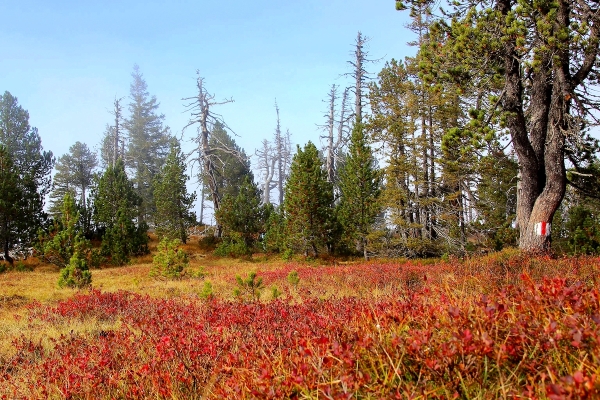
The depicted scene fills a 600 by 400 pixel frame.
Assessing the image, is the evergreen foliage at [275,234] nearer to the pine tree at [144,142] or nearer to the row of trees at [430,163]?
the row of trees at [430,163]

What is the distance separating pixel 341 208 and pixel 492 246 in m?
7.84

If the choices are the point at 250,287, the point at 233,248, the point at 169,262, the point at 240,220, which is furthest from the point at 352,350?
the point at 240,220

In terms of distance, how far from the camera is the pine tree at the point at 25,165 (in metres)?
23.2

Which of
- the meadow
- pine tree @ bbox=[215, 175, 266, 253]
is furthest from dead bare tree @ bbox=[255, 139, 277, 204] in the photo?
the meadow

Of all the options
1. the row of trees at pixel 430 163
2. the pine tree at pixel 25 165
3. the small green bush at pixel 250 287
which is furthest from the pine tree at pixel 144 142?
the small green bush at pixel 250 287

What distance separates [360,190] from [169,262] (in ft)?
33.0

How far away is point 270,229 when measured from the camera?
2486 cm

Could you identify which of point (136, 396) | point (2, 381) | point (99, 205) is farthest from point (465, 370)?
point (99, 205)

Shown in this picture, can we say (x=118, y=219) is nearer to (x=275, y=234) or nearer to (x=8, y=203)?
(x=8, y=203)

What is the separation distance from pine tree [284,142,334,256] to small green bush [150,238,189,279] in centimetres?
696

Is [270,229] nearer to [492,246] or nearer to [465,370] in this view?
[492,246]

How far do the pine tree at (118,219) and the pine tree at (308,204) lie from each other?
1059 centimetres

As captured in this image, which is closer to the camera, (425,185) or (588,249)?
(588,249)

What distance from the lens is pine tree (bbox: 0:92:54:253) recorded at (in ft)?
76.0
